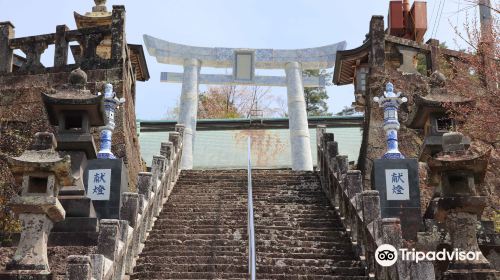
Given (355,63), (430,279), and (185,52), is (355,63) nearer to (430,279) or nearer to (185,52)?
(185,52)

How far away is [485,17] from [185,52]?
10.2m

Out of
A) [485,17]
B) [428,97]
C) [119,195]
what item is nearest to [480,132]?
[428,97]

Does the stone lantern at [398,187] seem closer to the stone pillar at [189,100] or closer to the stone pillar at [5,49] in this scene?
the stone pillar at [189,100]

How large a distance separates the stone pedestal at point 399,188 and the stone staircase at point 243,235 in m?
1.01

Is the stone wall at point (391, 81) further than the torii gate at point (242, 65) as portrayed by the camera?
No

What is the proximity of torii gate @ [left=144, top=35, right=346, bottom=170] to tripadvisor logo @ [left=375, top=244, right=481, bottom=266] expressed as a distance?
11038 millimetres

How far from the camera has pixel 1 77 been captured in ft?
59.6

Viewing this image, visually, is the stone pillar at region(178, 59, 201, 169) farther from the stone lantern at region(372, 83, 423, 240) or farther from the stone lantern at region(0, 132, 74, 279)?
the stone lantern at region(0, 132, 74, 279)

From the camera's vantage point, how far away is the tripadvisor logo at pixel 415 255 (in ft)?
27.0

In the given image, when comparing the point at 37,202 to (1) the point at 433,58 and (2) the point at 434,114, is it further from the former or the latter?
(1) the point at 433,58

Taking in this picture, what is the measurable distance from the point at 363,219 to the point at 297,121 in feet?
33.0

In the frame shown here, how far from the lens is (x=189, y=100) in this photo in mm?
20203

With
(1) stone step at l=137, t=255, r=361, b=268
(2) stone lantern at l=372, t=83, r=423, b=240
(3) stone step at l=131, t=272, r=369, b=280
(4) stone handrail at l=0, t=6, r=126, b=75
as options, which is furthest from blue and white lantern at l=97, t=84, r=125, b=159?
(2) stone lantern at l=372, t=83, r=423, b=240

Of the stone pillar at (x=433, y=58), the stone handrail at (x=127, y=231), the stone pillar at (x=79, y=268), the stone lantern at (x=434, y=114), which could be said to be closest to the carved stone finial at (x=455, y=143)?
the stone lantern at (x=434, y=114)
